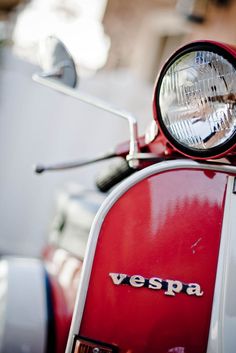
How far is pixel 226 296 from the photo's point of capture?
48.0 inches

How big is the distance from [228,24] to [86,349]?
4.43m

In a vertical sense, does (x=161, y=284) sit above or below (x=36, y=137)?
below

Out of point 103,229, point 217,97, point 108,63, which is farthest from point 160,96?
point 108,63

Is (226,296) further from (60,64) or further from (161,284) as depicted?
(60,64)

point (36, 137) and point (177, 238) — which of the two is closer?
point (177, 238)

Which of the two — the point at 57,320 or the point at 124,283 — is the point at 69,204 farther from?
the point at 124,283

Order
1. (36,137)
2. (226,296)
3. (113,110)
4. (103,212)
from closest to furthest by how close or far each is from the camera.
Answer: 1. (226,296)
2. (103,212)
3. (113,110)
4. (36,137)

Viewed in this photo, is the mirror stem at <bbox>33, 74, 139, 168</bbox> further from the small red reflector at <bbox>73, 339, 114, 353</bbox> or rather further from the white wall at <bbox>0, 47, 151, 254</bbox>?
the white wall at <bbox>0, 47, 151, 254</bbox>

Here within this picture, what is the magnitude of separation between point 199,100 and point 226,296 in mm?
515

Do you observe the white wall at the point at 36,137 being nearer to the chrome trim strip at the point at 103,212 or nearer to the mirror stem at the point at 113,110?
the mirror stem at the point at 113,110

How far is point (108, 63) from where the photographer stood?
30.7 ft

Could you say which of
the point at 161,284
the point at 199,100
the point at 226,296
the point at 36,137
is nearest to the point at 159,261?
the point at 161,284

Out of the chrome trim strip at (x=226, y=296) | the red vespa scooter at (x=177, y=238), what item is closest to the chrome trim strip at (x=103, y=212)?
the red vespa scooter at (x=177, y=238)

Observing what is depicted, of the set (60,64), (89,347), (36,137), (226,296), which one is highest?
(36,137)
